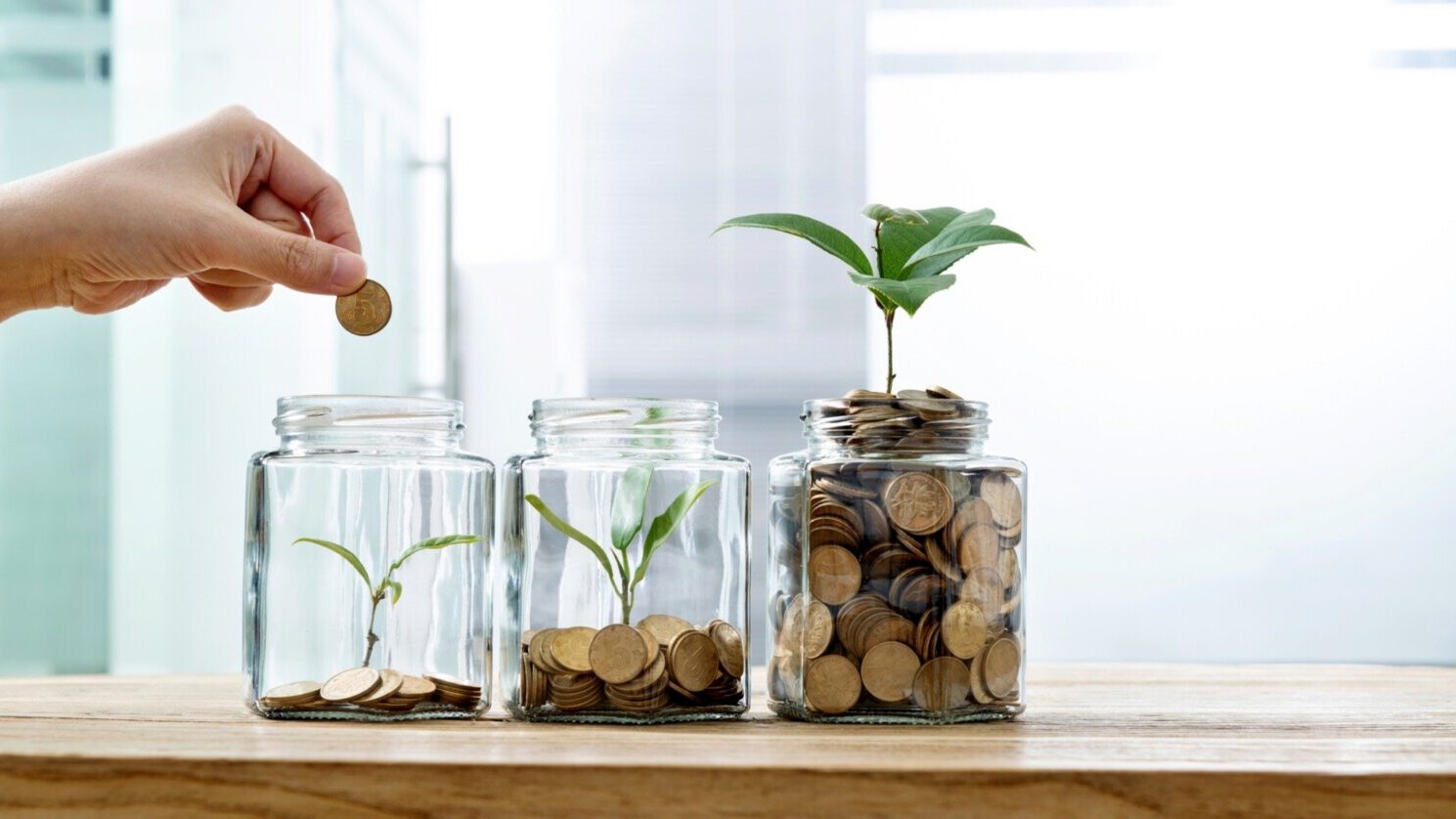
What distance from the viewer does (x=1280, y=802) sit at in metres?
0.49

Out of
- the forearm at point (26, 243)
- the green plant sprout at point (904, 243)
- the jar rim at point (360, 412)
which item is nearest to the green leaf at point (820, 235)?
the green plant sprout at point (904, 243)

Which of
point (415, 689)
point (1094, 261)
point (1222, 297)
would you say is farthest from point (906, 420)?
point (1222, 297)

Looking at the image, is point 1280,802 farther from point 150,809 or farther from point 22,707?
point 22,707

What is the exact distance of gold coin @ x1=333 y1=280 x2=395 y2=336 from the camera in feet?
2.61

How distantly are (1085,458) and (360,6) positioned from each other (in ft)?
5.72

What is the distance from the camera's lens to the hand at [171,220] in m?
0.75

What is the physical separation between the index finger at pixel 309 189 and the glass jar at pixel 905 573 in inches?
16.7

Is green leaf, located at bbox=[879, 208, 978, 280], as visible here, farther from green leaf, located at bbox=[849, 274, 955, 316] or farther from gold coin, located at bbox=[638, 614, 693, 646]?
gold coin, located at bbox=[638, 614, 693, 646]

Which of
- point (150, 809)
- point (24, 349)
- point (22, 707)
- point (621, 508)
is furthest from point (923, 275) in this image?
point (24, 349)

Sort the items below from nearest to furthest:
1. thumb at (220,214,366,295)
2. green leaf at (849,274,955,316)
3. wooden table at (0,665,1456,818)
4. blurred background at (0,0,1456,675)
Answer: wooden table at (0,665,1456,818) < green leaf at (849,274,955,316) < thumb at (220,214,366,295) < blurred background at (0,0,1456,675)

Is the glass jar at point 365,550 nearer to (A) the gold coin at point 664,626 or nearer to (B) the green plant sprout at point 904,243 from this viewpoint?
(A) the gold coin at point 664,626

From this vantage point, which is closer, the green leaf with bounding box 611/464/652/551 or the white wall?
the green leaf with bounding box 611/464/652/551

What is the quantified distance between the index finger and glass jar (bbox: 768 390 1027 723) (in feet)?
1.39

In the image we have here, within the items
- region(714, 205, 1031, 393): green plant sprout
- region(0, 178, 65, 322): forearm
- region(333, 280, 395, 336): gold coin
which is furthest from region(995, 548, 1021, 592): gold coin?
region(0, 178, 65, 322): forearm
